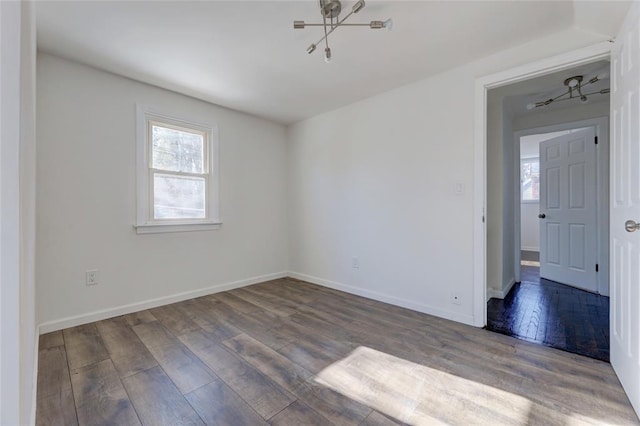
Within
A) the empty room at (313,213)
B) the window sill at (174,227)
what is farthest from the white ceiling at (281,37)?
the window sill at (174,227)

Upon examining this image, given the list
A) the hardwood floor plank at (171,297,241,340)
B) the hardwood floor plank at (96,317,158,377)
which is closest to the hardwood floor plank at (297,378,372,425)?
the hardwood floor plank at (171,297,241,340)

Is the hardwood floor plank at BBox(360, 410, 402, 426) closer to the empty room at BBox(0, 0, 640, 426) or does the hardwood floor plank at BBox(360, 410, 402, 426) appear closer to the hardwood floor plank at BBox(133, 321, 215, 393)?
the empty room at BBox(0, 0, 640, 426)

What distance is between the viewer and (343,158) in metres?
3.52

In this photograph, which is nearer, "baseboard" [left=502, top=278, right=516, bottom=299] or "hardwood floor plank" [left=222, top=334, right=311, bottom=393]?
"hardwood floor plank" [left=222, top=334, right=311, bottom=393]

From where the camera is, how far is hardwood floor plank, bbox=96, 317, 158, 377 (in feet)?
6.05

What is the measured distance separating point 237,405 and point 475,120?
2.78 m

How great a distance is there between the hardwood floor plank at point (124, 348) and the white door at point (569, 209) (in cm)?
484

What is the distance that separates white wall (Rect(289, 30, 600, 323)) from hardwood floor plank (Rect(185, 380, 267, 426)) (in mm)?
1944

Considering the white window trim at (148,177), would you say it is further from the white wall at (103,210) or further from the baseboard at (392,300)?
the baseboard at (392,300)

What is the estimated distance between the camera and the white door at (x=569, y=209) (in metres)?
3.48

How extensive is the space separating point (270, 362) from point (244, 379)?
8.8 inches

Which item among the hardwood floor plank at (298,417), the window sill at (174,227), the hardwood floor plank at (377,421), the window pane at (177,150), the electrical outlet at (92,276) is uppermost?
the window pane at (177,150)

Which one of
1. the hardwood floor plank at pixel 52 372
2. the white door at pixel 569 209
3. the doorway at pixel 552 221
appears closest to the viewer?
the hardwood floor plank at pixel 52 372

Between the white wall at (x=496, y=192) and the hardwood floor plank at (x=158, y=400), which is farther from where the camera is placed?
the white wall at (x=496, y=192)
